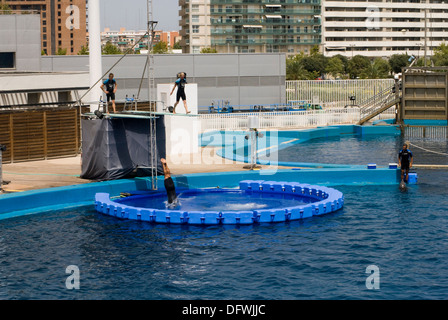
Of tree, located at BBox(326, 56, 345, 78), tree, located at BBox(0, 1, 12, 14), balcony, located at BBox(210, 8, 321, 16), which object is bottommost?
tree, located at BBox(326, 56, 345, 78)

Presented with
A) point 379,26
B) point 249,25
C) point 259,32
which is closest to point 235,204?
point 249,25

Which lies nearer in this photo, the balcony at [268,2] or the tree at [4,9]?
the tree at [4,9]

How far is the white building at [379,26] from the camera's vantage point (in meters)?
174

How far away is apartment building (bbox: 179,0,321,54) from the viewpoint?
146m

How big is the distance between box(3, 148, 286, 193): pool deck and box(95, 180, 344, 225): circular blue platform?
2.85 m

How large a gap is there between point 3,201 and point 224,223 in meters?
7.74

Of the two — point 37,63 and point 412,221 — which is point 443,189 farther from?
point 37,63

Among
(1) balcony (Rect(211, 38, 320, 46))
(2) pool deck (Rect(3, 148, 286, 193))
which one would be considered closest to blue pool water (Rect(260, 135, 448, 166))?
(2) pool deck (Rect(3, 148, 286, 193))

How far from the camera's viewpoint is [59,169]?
103 feet

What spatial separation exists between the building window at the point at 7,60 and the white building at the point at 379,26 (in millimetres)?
128807

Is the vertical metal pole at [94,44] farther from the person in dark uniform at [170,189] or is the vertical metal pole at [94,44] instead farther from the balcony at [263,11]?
the balcony at [263,11]

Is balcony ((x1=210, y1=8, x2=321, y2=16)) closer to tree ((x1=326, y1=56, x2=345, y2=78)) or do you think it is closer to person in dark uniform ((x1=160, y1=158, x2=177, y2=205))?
tree ((x1=326, y1=56, x2=345, y2=78))

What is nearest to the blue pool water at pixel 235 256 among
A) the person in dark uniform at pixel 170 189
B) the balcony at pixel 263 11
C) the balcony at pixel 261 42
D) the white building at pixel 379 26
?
the person in dark uniform at pixel 170 189

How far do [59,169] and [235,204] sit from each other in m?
9.59
